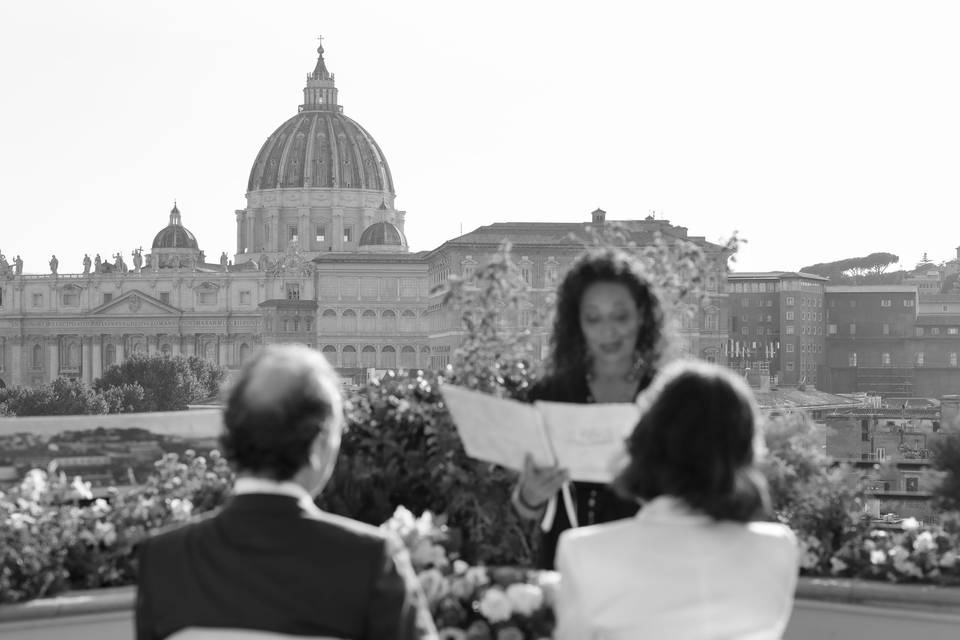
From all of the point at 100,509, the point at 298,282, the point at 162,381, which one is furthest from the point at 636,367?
the point at 298,282

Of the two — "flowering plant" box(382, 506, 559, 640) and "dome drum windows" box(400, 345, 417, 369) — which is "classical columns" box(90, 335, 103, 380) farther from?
"flowering plant" box(382, 506, 559, 640)

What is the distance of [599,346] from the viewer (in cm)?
450

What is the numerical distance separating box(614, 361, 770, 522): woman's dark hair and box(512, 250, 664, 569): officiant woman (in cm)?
120

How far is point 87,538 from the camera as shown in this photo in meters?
5.28

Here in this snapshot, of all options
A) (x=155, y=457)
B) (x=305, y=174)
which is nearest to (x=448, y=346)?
(x=305, y=174)

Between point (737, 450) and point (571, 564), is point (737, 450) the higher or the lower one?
the higher one

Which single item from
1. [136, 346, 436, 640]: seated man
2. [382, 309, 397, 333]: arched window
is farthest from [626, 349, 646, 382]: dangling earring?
[382, 309, 397, 333]: arched window

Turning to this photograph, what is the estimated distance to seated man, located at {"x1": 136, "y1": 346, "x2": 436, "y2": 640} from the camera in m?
3.04

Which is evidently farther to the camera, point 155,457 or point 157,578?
point 155,457

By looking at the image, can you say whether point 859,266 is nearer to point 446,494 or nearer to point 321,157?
point 321,157

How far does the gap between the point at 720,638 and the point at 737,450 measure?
0.32m

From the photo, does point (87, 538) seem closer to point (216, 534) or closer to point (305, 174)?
point (216, 534)

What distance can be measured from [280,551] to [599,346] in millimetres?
1606

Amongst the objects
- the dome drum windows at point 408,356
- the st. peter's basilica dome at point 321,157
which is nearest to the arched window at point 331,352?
the dome drum windows at point 408,356
